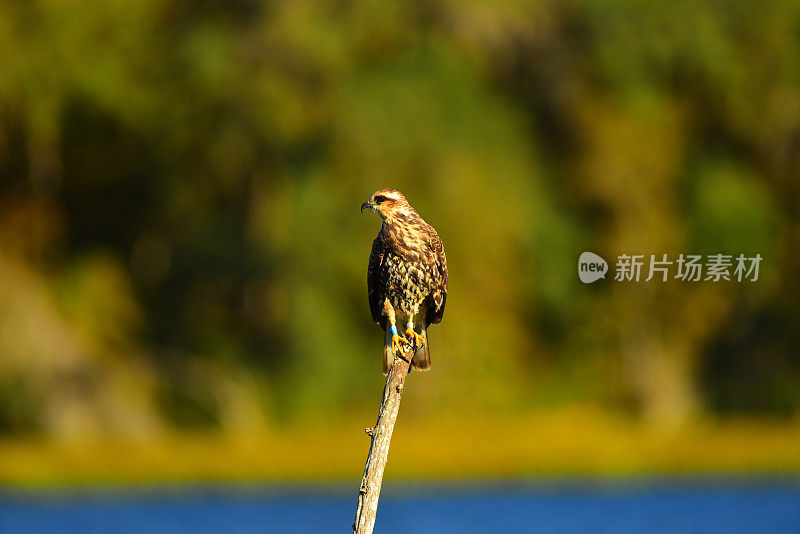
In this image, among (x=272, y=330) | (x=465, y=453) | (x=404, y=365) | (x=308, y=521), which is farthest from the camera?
(x=272, y=330)

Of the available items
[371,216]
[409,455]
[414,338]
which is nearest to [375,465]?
[414,338]

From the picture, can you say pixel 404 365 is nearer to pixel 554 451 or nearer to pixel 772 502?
pixel 772 502

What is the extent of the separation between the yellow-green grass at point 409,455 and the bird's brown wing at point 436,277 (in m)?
15.0

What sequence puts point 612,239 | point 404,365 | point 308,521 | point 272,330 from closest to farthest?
point 404,365
point 308,521
point 272,330
point 612,239

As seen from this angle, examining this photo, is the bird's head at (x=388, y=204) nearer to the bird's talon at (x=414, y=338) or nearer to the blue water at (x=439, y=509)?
the bird's talon at (x=414, y=338)

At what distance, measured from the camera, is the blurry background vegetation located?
24.4 meters

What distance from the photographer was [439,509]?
21.0 metres

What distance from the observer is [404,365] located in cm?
751

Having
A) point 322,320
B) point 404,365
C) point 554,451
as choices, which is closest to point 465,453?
point 554,451

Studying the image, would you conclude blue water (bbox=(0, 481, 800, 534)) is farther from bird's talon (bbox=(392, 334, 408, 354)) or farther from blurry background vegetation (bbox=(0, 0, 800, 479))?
bird's talon (bbox=(392, 334, 408, 354))

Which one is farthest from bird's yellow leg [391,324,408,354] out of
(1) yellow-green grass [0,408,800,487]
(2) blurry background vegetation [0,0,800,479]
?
(2) blurry background vegetation [0,0,800,479]

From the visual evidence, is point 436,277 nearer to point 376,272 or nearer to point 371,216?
point 376,272

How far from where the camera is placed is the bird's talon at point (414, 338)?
7916 millimetres

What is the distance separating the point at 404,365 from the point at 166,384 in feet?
64.1
